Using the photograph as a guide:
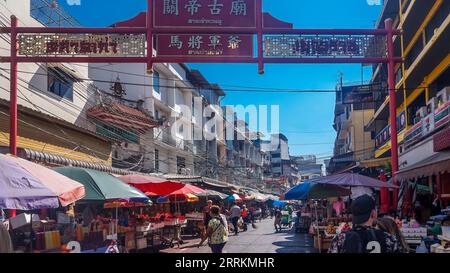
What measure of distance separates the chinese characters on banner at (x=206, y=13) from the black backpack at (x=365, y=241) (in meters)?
6.62

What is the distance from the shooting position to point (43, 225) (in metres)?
10.5

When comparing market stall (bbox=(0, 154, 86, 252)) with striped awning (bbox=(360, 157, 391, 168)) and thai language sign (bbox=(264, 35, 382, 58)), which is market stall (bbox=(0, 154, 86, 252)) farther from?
striped awning (bbox=(360, 157, 391, 168))

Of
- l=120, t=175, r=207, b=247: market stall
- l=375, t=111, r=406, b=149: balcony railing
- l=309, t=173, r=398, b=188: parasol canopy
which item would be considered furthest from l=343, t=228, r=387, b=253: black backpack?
l=375, t=111, r=406, b=149: balcony railing

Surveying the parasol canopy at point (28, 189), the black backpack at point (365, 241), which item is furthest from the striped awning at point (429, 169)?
the parasol canopy at point (28, 189)

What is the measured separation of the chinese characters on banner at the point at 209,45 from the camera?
9.38m

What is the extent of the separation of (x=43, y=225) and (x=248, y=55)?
600 cm

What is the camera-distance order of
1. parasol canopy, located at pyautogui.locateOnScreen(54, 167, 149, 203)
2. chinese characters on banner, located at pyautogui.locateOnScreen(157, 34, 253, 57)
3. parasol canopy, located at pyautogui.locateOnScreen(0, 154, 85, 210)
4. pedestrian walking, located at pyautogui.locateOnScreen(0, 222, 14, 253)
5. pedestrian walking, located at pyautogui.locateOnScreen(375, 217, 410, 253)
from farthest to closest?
chinese characters on banner, located at pyautogui.locateOnScreen(157, 34, 253, 57)
parasol canopy, located at pyautogui.locateOnScreen(54, 167, 149, 203)
parasol canopy, located at pyautogui.locateOnScreen(0, 154, 85, 210)
pedestrian walking, located at pyautogui.locateOnScreen(0, 222, 14, 253)
pedestrian walking, located at pyautogui.locateOnScreen(375, 217, 410, 253)

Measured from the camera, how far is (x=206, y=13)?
9203 millimetres

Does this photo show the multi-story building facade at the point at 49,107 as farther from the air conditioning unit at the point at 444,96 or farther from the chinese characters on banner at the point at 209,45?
the air conditioning unit at the point at 444,96

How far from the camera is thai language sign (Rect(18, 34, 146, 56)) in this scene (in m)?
9.76

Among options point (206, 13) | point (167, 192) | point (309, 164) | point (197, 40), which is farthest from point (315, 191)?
point (309, 164)

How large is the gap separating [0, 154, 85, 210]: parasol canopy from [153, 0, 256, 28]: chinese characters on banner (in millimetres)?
4641
